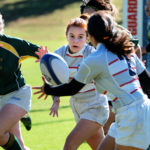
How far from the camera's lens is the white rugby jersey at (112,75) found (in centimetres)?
414

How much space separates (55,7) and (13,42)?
128 feet

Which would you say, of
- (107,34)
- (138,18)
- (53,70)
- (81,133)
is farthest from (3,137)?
(138,18)

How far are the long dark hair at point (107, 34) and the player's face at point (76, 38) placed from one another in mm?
1100

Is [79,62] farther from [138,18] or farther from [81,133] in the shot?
[138,18]

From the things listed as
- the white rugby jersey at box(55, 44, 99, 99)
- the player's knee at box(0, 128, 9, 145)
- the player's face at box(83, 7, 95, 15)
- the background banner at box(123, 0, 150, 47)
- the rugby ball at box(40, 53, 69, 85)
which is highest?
the player's face at box(83, 7, 95, 15)

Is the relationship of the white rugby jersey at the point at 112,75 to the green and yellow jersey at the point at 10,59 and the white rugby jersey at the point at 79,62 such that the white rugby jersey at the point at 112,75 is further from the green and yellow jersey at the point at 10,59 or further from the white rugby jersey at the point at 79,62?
the green and yellow jersey at the point at 10,59

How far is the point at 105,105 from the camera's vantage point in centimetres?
539

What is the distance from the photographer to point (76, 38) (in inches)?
211

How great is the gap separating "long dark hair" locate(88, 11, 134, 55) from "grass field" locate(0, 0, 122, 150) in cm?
276

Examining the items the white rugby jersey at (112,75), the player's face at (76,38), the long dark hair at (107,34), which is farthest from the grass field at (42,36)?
the long dark hair at (107,34)

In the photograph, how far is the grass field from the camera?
745cm

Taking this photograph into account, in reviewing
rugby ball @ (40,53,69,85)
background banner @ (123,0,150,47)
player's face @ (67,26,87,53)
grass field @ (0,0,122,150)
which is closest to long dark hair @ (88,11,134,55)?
rugby ball @ (40,53,69,85)

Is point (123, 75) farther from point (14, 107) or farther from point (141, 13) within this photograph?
point (141, 13)

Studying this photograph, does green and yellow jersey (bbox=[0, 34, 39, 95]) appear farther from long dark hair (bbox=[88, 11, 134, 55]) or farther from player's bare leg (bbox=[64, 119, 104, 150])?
long dark hair (bbox=[88, 11, 134, 55])
